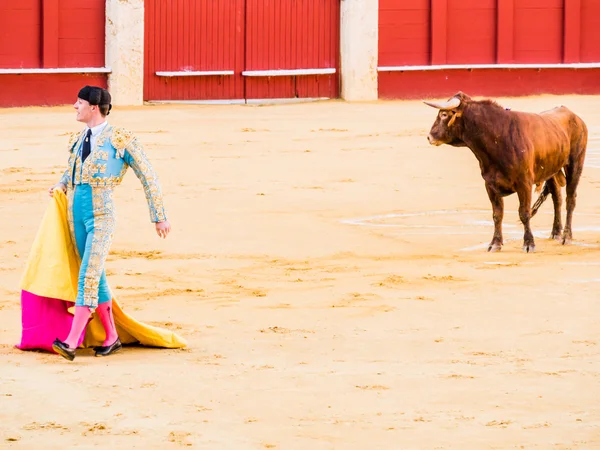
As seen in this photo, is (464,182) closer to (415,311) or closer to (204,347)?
(415,311)

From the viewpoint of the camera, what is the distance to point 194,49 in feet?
72.6

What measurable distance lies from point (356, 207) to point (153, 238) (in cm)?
256

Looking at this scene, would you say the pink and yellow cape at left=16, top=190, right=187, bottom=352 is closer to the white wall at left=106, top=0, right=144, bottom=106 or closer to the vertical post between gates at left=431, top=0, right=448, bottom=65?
the white wall at left=106, top=0, right=144, bottom=106

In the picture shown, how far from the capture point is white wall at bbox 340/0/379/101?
2298 centimetres

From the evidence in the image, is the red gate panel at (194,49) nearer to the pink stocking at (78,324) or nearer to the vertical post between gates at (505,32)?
the vertical post between gates at (505,32)

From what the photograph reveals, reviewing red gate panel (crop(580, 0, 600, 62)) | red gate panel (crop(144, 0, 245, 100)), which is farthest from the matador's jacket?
red gate panel (crop(580, 0, 600, 62))

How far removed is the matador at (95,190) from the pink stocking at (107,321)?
3 cm

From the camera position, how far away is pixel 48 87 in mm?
21047

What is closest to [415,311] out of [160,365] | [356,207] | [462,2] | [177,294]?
[177,294]

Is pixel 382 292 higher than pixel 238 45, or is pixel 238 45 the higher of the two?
pixel 238 45

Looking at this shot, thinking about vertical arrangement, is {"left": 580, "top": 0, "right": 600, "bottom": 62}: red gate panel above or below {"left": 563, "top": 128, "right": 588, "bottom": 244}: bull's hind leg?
above

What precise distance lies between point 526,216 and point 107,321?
4498 mm

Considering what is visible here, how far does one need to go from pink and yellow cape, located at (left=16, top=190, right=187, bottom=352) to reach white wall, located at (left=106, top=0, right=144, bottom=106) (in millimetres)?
14378

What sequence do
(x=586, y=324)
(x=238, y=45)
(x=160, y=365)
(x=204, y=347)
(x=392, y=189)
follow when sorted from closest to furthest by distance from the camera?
(x=160, y=365) → (x=204, y=347) → (x=586, y=324) → (x=392, y=189) → (x=238, y=45)
